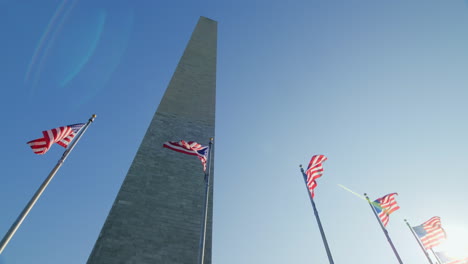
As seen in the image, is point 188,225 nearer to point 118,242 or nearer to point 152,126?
point 118,242

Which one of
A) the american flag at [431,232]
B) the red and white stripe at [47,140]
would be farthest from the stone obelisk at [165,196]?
the american flag at [431,232]

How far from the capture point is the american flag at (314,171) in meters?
11.2

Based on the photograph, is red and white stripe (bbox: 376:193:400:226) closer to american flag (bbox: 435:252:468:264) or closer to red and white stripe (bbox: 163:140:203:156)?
american flag (bbox: 435:252:468:264)

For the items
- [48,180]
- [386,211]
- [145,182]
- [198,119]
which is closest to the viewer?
[48,180]

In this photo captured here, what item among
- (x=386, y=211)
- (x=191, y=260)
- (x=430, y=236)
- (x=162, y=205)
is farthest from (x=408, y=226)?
(x=162, y=205)

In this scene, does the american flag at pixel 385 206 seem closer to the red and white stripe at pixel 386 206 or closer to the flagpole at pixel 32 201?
the red and white stripe at pixel 386 206

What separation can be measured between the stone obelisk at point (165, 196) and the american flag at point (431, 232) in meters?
10.1

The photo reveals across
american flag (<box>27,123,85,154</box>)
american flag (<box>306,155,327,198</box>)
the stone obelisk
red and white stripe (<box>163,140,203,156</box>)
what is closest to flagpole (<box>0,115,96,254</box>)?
american flag (<box>27,123,85,154</box>)

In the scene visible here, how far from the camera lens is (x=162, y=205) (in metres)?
13.3

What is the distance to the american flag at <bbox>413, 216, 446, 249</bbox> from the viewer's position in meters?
12.0

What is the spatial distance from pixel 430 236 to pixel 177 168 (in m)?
13.2

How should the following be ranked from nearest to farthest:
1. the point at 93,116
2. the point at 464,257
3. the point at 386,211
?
the point at 93,116 → the point at 464,257 → the point at 386,211

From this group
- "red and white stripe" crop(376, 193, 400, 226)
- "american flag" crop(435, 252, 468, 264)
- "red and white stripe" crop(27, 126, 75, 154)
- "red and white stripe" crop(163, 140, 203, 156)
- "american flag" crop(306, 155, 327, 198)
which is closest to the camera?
"red and white stripe" crop(27, 126, 75, 154)

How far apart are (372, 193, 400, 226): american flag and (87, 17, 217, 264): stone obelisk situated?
26.3 ft
